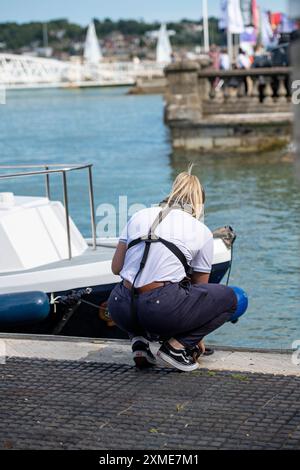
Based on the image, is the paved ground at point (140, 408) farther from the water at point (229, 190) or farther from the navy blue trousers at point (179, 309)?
the water at point (229, 190)

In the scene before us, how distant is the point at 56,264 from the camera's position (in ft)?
30.3

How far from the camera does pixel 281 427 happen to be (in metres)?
4.94

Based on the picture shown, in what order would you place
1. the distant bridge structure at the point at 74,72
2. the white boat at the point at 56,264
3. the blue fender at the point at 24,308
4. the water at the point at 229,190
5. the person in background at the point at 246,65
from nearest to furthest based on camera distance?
1. the blue fender at the point at 24,308
2. the white boat at the point at 56,264
3. the water at the point at 229,190
4. the person in background at the point at 246,65
5. the distant bridge structure at the point at 74,72

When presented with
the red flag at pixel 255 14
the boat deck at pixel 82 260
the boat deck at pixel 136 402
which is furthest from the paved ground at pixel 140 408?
the red flag at pixel 255 14

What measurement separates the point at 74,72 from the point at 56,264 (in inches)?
5972

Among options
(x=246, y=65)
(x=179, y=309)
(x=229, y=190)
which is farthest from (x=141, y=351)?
(x=246, y=65)

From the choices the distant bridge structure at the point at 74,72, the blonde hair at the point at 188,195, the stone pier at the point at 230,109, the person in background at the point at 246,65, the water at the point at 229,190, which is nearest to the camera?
the blonde hair at the point at 188,195

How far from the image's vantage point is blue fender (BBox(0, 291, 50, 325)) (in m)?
7.28

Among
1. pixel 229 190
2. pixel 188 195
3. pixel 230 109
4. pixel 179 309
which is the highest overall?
pixel 188 195

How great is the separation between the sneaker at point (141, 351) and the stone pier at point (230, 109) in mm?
22846

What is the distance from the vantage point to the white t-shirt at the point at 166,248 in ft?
19.3

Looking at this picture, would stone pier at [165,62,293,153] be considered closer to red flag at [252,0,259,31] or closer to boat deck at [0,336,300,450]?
red flag at [252,0,259,31]

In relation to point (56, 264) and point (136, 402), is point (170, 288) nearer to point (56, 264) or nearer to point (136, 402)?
point (136, 402)

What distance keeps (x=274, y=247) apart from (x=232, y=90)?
14280mm
